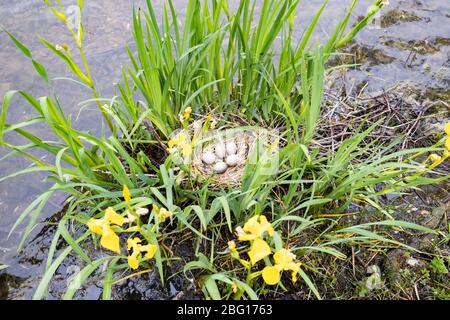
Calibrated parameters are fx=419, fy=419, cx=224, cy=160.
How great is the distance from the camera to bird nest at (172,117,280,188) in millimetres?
1812

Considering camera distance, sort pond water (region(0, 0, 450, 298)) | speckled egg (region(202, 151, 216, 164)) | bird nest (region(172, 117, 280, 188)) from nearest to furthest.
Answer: bird nest (region(172, 117, 280, 188))
speckled egg (region(202, 151, 216, 164))
pond water (region(0, 0, 450, 298))

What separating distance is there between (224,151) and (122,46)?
3.53ft

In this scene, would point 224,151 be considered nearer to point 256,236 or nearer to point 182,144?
point 182,144

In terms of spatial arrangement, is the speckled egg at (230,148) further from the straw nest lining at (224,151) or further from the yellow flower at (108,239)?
the yellow flower at (108,239)

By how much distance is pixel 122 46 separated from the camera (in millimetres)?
2551

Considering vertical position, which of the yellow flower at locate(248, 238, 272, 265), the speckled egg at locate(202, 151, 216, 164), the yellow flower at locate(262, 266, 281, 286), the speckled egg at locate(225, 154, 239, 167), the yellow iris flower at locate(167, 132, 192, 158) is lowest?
the speckled egg at locate(225, 154, 239, 167)

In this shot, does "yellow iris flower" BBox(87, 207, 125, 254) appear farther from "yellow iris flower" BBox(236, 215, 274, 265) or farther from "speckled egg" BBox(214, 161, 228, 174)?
"speckled egg" BBox(214, 161, 228, 174)

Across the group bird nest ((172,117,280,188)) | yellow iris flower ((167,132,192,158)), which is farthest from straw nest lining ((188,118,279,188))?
yellow iris flower ((167,132,192,158))

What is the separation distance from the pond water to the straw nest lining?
2.01ft

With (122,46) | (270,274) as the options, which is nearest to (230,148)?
(270,274)

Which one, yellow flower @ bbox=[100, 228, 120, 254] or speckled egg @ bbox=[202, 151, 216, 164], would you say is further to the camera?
speckled egg @ bbox=[202, 151, 216, 164]

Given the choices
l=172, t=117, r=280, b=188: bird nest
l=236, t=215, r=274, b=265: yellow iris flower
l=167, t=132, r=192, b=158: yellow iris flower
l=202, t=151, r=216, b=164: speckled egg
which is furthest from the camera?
l=202, t=151, r=216, b=164: speckled egg
